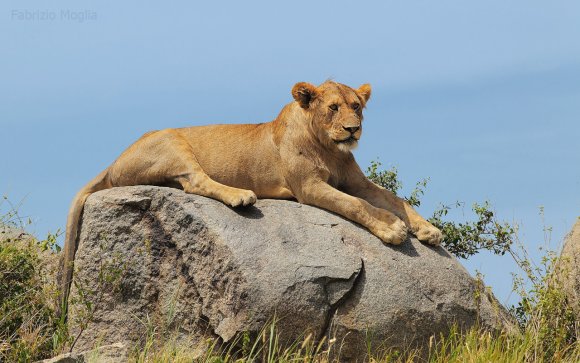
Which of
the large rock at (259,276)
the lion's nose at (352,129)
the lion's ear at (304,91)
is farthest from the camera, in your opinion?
the lion's ear at (304,91)

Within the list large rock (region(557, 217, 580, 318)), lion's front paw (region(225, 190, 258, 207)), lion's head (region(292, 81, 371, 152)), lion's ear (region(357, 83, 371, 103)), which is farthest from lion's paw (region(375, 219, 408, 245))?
large rock (region(557, 217, 580, 318))

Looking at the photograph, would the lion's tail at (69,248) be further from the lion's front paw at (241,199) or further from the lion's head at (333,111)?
the lion's head at (333,111)

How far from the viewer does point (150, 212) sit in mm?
9203

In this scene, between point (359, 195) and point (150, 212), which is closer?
point (150, 212)

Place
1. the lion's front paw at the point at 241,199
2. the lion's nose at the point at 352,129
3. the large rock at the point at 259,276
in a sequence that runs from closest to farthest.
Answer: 1. the large rock at the point at 259,276
2. the lion's front paw at the point at 241,199
3. the lion's nose at the point at 352,129

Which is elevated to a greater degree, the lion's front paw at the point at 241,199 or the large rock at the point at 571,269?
the lion's front paw at the point at 241,199

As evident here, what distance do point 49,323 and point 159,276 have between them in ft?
4.34

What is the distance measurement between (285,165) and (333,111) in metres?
0.78

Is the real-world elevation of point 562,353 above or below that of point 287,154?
below

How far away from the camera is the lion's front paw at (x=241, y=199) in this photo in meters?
9.02

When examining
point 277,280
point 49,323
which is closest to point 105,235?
point 49,323

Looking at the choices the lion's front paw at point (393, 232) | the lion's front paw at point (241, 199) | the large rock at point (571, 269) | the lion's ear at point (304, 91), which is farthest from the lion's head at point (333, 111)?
the large rock at point (571, 269)

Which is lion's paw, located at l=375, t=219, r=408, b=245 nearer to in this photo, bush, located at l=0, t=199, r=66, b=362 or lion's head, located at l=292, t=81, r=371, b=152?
lion's head, located at l=292, t=81, r=371, b=152

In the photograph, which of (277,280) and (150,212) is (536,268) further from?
(150,212)
